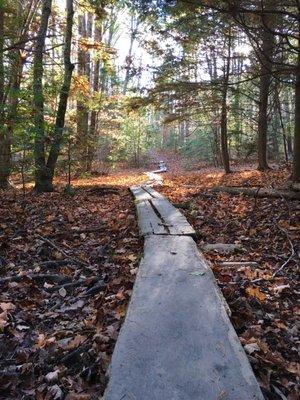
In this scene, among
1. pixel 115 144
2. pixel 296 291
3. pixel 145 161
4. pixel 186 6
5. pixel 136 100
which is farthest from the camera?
pixel 145 161

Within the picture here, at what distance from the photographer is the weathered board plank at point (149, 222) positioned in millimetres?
5703

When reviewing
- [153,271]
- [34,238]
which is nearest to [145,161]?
[34,238]

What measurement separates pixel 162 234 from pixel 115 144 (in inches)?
908

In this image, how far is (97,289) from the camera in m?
4.12

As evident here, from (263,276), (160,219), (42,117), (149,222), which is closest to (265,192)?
(160,219)

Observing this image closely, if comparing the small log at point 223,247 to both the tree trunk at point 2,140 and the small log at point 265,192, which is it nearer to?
the small log at point 265,192

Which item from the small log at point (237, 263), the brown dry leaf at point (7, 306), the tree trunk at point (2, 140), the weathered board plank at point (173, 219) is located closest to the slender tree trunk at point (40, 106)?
the tree trunk at point (2, 140)

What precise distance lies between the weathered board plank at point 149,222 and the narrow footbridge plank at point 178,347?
1.82 m

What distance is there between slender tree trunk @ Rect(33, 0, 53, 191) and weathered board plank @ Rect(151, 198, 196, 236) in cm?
338

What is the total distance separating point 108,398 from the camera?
6.76 ft

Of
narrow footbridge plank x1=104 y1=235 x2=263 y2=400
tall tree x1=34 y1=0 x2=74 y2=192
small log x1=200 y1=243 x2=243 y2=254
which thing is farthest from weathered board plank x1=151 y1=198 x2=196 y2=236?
tall tree x1=34 y1=0 x2=74 y2=192

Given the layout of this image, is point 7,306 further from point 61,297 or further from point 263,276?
point 263,276

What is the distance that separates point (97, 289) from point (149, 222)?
7.76ft

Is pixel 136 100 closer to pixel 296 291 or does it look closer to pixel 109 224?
pixel 109 224
